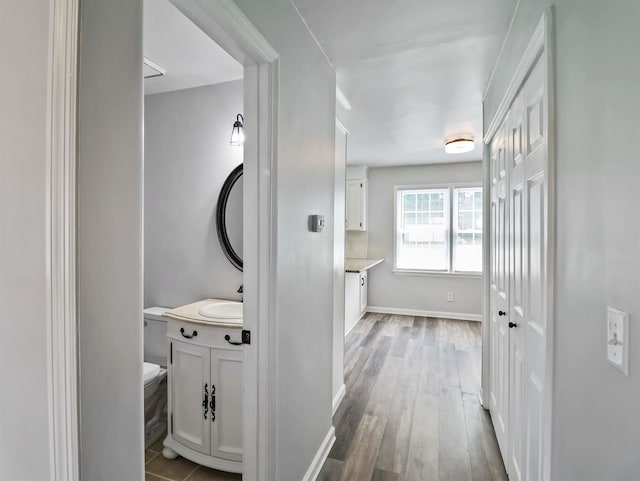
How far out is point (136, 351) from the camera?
28.9 inches

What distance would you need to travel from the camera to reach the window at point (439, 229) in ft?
16.6

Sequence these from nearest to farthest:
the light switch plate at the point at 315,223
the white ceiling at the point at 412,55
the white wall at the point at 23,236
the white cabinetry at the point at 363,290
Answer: the white wall at the point at 23,236 < the white ceiling at the point at 412,55 < the light switch plate at the point at 315,223 < the white cabinetry at the point at 363,290

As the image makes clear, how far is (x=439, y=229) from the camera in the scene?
17.3ft

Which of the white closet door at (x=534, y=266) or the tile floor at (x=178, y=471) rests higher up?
the white closet door at (x=534, y=266)

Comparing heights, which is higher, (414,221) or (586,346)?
(414,221)

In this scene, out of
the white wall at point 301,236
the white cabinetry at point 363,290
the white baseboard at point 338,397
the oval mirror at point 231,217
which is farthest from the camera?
the white cabinetry at point 363,290

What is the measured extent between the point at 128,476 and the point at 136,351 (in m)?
0.27

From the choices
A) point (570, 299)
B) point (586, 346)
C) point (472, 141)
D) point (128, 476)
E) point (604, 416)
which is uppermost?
point (472, 141)

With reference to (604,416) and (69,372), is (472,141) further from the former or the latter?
(69,372)

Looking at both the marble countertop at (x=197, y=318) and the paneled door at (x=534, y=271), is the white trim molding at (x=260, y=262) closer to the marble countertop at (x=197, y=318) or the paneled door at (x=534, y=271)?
the marble countertop at (x=197, y=318)

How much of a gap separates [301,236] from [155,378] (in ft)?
4.80

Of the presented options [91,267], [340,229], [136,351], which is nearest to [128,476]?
[136,351]

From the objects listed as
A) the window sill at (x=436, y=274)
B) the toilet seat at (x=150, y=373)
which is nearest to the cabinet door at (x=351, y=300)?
the window sill at (x=436, y=274)

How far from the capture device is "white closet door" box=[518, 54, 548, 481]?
1188mm
